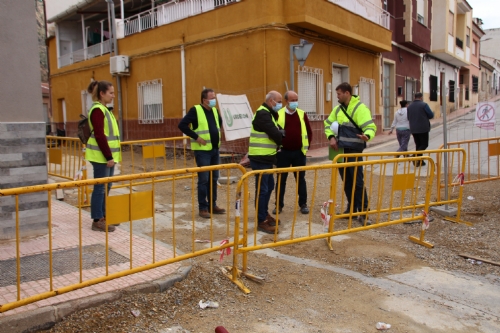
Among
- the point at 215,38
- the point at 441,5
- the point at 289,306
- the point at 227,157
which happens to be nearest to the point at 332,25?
the point at 215,38

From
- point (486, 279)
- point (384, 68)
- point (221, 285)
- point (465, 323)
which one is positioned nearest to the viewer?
point (465, 323)

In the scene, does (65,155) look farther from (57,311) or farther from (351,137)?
(57,311)

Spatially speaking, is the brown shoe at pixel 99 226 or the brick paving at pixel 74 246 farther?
the brown shoe at pixel 99 226

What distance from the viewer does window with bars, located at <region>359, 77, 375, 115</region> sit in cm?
1528

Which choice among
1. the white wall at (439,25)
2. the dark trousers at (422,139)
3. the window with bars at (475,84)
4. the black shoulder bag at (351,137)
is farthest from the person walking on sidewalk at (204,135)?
the window with bars at (475,84)

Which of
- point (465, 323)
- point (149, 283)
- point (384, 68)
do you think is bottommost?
point (465, 323)

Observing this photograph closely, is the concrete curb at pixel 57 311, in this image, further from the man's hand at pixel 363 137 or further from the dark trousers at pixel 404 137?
the dark trousers at pixel 404 137

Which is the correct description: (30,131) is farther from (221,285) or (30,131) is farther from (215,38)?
(215,38)

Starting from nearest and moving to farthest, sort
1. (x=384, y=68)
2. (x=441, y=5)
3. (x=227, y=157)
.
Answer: (x=227, y=157) → (x=384, y=68) → (x=441, y=5)

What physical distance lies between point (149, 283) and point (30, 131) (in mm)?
2445

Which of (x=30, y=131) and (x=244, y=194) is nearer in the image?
(x=244, y=194)

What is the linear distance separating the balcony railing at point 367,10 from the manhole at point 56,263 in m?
10.5

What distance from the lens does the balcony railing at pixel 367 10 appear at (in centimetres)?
1342

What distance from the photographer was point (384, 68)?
58.4 feet
